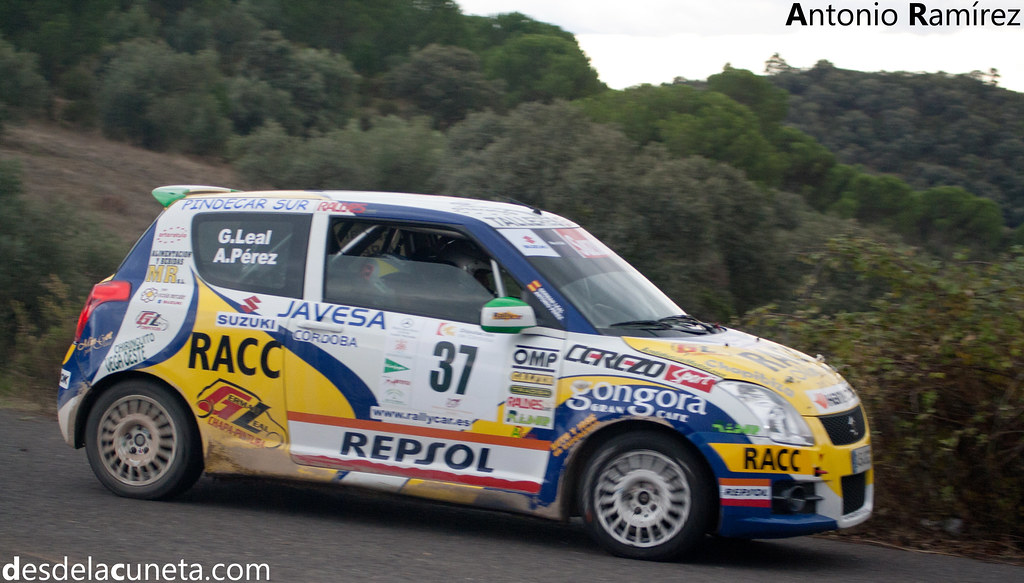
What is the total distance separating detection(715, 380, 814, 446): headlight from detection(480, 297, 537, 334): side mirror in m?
1.07

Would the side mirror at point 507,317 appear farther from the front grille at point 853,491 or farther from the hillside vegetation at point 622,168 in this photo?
the hillside vegetation at point 622,168

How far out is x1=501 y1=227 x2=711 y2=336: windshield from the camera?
6090 mm

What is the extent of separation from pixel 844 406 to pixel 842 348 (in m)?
1.72

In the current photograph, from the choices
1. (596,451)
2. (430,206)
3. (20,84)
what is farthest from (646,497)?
(20,84)

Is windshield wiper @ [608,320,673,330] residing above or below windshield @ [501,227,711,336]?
below

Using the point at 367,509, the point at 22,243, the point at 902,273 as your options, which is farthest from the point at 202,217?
the point at 22,243

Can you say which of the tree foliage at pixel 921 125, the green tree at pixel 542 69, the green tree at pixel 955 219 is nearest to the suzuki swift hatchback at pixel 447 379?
the green tree at pixel 955 219

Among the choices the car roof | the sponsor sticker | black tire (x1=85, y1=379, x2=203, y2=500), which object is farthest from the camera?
black tire (x1=85, y1=379, x2=203, y2=500)

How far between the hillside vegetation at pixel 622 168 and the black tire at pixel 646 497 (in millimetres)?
1912

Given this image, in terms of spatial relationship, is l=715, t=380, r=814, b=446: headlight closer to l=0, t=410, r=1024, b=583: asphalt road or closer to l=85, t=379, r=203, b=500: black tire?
l=0, t=410, r=1024, b=583: asphalt road

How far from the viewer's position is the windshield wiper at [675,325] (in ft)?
20.2

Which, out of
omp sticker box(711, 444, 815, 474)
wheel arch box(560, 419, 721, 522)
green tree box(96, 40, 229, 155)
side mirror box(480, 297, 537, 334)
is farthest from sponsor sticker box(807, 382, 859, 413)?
green tree box(96, 40, 229, 155)

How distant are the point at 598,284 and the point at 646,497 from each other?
1.32 meters

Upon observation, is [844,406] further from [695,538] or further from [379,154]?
[379,154]
